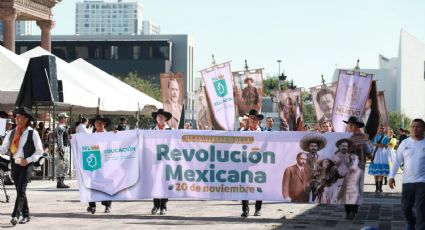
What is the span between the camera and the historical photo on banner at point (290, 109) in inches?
1174

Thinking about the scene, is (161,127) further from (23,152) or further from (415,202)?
(415,202)

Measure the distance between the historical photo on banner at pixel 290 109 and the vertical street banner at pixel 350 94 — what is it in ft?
32.9

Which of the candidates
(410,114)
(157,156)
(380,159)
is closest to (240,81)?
(380,159)

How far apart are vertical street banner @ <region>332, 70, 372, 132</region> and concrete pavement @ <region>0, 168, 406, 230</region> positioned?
6.16 feet

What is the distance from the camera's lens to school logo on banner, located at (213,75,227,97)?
21312mm

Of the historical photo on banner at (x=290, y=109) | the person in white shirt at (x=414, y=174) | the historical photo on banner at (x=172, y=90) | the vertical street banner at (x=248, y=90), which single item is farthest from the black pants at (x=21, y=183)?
the historical photo on banner at (x=290, y=109)

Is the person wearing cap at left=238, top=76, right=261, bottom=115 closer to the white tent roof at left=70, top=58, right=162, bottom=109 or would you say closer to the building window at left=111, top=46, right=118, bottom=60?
the white tent roof at left=70, top=58, right=162, bottom=109

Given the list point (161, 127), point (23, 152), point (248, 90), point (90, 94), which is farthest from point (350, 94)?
point (90, 94)

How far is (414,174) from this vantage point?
12.7 m

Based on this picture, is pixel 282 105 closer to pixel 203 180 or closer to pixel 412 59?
pixel 203 180

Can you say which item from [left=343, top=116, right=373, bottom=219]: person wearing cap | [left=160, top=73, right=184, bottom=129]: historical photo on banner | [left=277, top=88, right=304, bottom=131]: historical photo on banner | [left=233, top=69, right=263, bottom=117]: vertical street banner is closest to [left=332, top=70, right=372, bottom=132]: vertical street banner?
[left=343, top=116, right=373, bottom=219]: person wearing cap

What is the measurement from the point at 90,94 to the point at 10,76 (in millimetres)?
2684

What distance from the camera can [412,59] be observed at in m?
180

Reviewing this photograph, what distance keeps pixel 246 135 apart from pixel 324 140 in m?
1.30
